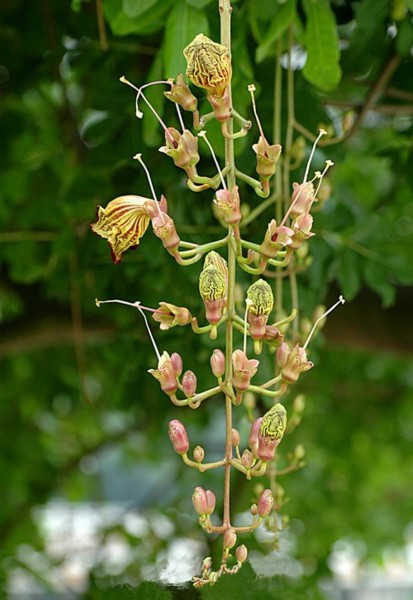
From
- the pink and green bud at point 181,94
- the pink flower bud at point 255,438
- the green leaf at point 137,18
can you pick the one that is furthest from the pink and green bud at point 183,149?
the green leaf at point 137,18

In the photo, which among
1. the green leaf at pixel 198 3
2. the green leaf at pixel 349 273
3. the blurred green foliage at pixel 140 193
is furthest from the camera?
the green leaf at pixel 349 273

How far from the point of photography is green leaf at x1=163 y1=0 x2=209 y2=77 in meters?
0.78

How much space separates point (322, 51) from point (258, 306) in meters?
0.38

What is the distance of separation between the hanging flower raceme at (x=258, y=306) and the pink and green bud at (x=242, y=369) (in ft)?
0.05

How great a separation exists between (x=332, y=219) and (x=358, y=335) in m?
Result: 0.33

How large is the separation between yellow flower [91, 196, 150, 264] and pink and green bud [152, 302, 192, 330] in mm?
40

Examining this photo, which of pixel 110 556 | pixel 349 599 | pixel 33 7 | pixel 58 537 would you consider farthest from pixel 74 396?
pixel 349 599

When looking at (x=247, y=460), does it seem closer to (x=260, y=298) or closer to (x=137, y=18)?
(x=260, y=298)

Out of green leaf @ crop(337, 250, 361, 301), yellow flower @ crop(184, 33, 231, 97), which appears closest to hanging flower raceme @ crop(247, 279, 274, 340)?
yellow flower @ crop(184, 33, 231, 97)

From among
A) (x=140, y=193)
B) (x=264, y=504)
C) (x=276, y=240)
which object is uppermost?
(x=276, y=240)

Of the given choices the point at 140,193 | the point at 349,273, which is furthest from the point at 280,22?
the point at 349,273

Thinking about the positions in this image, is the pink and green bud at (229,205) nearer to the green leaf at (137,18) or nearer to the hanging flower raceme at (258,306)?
the hanging flower raceme at (258,306)

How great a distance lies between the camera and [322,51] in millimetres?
849

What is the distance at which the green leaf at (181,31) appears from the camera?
78 cm
